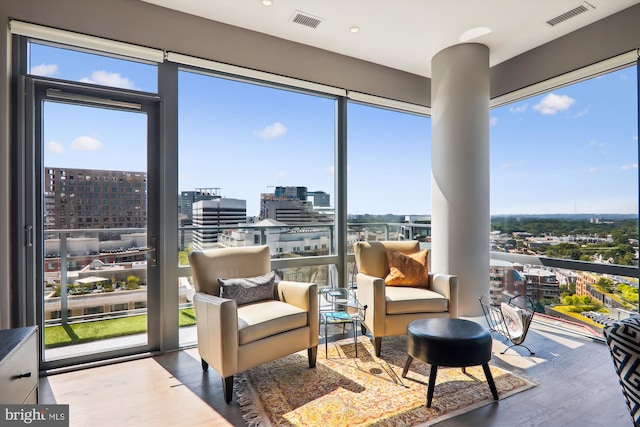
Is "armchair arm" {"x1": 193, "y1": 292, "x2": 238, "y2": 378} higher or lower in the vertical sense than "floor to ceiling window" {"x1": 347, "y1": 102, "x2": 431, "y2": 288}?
lower

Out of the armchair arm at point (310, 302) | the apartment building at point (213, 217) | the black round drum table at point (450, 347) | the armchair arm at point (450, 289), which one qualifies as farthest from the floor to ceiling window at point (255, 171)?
the black round drum table at point (450, 347)

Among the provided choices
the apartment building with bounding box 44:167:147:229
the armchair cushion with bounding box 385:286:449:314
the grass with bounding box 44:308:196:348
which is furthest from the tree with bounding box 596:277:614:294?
the apartment building with bounding box 44:167:147:229

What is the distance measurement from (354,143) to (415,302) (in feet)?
6.55

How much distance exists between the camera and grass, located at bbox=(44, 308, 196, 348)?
275cm

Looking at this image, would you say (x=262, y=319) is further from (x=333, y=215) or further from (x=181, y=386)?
(x=333, y=215)

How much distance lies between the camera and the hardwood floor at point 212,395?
2029mm

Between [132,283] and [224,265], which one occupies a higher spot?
[224,265]

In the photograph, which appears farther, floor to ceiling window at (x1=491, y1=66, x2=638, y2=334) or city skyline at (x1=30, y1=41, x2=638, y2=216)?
floor to ceiling window at (x1=491, y1=66, x2=638, y2=334)

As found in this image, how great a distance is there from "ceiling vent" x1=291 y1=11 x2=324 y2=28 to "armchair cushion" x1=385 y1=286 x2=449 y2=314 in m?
2.59

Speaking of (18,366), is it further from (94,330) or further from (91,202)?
(91,202)

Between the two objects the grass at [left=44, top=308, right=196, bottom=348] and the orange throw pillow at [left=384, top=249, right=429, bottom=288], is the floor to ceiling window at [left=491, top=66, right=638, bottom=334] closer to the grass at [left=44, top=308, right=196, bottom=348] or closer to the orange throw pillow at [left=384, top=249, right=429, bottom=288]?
the orange throw pillow at [left=384, top=249, right=429, bottom=288]

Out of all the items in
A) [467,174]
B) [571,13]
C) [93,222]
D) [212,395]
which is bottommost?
[212,395]

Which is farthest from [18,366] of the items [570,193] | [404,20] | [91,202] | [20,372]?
[570,193]

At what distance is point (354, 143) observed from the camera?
415 centimetres
